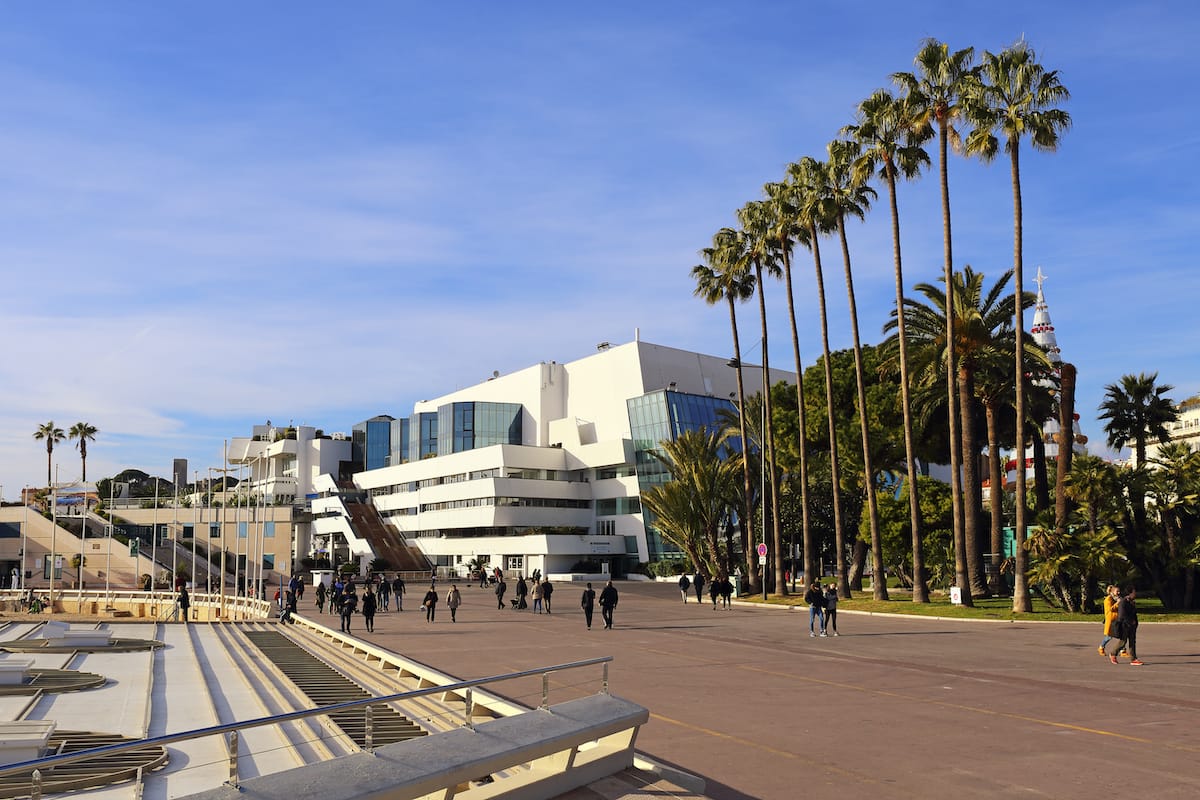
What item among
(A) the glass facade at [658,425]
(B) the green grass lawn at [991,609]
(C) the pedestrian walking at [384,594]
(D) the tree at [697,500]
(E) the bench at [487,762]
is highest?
(A) the glass facade at [658,425]

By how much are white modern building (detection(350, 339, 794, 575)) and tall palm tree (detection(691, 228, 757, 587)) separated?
20.8 metres

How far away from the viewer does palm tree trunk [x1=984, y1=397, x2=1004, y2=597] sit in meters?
38.7

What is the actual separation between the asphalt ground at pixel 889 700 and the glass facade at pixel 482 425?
2560 inches

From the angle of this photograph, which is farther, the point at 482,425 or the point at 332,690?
the point at 482,425

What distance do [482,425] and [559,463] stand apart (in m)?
11.8

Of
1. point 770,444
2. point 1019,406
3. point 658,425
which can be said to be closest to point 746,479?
point 770,444

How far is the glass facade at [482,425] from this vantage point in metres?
95.3

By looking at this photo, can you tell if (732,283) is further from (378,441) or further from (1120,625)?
(378,441)

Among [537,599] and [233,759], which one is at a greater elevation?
[233,759]

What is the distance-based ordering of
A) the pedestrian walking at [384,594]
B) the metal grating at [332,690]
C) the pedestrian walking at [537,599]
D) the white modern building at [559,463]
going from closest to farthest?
1. the metal grating at [332,690]
2. the pedestrian walking at [537,599]
3. the pedestrian walking at [384,594]
4. the white modern building at [559,463]

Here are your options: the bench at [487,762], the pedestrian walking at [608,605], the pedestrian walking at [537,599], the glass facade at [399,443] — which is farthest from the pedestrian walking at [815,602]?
the glass facade at [399,443]

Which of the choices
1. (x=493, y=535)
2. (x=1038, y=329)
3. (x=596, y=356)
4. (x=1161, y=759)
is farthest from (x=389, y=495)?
(x=1038, y=329)

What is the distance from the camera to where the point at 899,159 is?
39719 millimetres

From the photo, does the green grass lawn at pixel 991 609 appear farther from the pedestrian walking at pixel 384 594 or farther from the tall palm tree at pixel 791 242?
the pedestrian walking at pixel 384 594
